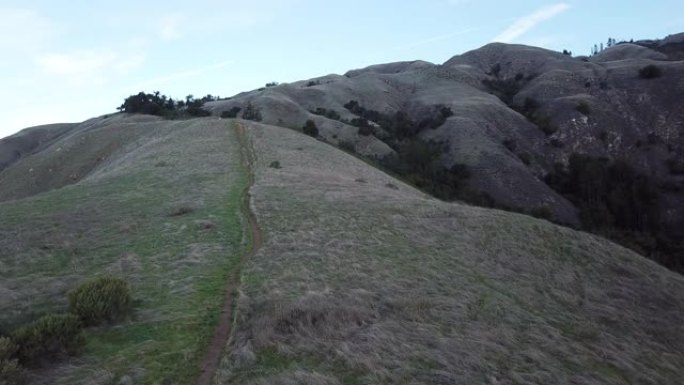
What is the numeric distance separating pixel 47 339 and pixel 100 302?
1670 mm

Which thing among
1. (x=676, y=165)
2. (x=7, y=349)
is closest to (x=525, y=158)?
(x=676, y=165)

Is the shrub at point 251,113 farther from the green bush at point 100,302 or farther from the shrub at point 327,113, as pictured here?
the green bush at point 100,302

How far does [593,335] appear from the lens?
1218 centimetres

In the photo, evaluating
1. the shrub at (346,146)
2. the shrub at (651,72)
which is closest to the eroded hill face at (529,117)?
the shrub at (651,72)

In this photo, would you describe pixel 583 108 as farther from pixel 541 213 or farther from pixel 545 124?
pixel 541 213

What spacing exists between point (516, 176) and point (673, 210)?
2149 centimetres

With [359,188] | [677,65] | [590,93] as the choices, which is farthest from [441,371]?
[677,65]

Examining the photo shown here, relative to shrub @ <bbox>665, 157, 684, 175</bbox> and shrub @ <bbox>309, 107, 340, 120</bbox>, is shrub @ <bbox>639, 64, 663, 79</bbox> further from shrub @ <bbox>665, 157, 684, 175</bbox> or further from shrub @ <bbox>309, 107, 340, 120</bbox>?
A: shrub @ <bbox>309, 107, 340, 120</bbox>

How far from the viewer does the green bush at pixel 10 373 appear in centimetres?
768

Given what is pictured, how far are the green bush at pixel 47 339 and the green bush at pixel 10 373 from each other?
658 mm

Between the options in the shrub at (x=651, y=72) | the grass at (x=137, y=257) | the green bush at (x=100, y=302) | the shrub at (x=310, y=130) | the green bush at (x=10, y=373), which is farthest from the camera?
the shrub at (x=651, y=72)

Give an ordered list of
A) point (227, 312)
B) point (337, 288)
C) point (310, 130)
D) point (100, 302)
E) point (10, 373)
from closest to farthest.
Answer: point (10, 373) → point (100, 302) → point (227, 312) → point (337, 288) → point (310, 130)

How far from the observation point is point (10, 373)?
7777mm

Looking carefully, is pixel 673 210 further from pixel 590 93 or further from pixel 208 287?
pixel 208 287
